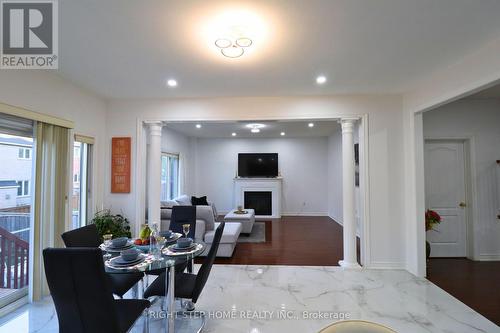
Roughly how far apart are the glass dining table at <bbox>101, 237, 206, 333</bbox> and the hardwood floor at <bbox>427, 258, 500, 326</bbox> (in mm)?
3117

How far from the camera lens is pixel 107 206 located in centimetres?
387

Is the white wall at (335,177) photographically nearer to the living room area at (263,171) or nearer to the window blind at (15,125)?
the living room area at (263,171)

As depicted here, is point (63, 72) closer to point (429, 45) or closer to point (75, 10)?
point (75, 10)

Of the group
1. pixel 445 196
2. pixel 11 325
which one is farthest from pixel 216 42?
pixel 445 196

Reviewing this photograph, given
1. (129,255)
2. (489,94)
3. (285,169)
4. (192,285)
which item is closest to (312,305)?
(192,285)

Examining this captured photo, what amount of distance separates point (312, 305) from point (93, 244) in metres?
2.43

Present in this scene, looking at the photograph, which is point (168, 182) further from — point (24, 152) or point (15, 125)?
point (15, 125)

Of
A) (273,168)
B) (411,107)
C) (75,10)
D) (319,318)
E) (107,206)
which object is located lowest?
(319,318)

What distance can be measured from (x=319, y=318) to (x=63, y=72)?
4081mm

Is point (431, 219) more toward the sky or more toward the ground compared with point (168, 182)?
more toward the ground

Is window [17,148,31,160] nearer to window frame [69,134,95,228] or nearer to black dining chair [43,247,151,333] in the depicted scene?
window frame [69,134,95,228]

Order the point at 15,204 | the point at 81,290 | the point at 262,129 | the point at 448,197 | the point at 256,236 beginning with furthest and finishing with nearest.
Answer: the point at 262,129 < the point at 256,236 < the point at 448,197 < the point at 15,204 < the point at 81,290

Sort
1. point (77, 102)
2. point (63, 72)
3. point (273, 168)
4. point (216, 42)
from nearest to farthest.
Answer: point (216, 42), point (63, 72), point (77, 102), point (273, 168)

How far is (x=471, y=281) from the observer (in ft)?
10.6
